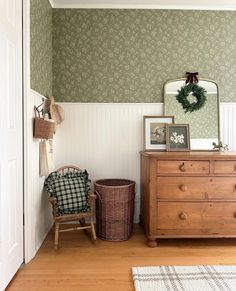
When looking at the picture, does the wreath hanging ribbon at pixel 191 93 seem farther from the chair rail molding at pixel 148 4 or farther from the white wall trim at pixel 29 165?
the white wall trim at pixel 29 165

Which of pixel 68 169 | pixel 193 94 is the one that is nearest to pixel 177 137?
pixel 193 94

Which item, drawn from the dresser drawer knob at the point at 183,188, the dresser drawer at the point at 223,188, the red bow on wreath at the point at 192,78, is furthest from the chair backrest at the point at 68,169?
the red bow on wreath at the point at 192,78

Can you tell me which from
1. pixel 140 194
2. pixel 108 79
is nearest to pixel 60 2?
pixel 108 79

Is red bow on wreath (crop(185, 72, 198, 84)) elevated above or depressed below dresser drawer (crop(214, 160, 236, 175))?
above

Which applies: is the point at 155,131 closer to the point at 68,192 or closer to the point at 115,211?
the point at 115,211

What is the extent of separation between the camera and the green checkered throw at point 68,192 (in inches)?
114

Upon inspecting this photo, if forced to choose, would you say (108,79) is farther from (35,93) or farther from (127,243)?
(127,243)

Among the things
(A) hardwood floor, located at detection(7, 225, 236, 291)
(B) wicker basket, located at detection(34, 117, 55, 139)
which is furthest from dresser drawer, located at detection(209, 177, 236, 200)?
(B) wicker basket, located at detection(34, 117, 55, 139)

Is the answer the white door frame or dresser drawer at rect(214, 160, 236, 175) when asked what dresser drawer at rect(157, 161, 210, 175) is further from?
the white door frame

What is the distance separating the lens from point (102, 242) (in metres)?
2.96

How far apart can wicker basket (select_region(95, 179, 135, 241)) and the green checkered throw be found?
Answer: 6.6 inches

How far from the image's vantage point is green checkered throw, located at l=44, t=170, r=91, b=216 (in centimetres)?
289

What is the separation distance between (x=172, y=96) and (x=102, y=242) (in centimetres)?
190

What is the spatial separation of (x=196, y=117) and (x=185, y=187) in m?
1.08
